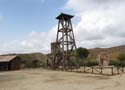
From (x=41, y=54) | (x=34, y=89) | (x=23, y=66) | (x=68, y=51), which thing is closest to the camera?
(x=34, y=89)

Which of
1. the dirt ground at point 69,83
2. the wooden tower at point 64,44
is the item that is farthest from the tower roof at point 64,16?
the dirt ground at point 69,83

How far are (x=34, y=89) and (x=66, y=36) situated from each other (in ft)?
88.8

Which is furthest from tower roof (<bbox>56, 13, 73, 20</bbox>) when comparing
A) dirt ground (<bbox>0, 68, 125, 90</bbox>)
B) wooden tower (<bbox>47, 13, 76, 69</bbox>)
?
dirt ground (<bbox>0, 68, 125, 90</bbox>)

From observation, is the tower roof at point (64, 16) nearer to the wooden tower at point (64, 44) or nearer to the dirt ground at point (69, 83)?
the wooden tower at point (64, 44)

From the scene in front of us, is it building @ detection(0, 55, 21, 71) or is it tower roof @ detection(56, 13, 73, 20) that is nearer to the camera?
tower roof @ detection(56, 13, 73, 20)

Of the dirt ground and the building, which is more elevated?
the building

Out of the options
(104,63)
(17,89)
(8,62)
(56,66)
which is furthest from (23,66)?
(17,89)

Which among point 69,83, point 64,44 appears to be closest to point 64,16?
point 64,44

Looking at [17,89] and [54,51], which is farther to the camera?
[54,51]

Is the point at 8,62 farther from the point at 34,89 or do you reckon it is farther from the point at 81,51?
the point at 81,51

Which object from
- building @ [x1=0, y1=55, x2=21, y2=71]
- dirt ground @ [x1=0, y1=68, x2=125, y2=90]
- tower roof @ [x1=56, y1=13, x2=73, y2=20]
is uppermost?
tower roof @ [x1=56, y1=13, x2=73, y2=20]

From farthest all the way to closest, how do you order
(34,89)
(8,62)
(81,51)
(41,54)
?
(41,54), (81,51), (8,62), (34,89)

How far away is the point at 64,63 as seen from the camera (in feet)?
128

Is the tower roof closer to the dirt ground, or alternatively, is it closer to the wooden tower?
the wooden tower
